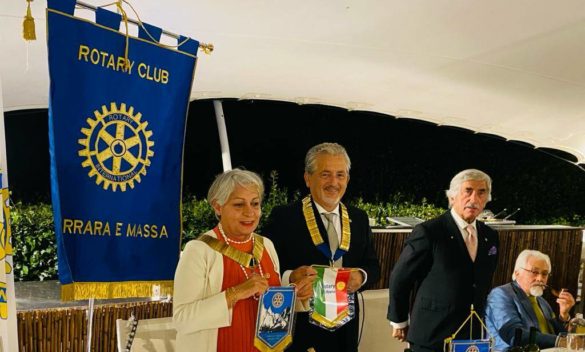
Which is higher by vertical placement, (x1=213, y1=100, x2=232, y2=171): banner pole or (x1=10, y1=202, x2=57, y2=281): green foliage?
(x1=213, y1=100, x2=232, y2=171): banner pole

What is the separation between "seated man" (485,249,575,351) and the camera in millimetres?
3230

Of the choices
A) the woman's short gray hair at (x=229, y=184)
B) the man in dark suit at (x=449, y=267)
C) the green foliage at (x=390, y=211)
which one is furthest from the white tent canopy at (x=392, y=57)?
the woman's short gray hair at (x=229, y=184)

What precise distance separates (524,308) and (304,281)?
176 cm

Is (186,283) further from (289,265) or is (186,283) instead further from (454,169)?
(454,169)

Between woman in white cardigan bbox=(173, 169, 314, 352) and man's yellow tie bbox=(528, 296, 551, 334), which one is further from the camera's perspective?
man's yellow tie bbox=(528, 296, 551, 334)

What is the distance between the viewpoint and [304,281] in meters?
2.12

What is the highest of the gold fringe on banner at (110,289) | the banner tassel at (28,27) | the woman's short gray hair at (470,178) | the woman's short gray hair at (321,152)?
the banner tassel at (28,27)

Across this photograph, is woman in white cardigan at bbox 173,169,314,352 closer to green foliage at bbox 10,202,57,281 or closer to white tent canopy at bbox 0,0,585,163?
white tent canopy at bbox 0,0,585,163

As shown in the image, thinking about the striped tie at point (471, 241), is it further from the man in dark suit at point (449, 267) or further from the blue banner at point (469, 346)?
the blue banner at point (469, 346)

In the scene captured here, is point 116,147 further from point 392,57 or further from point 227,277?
point 392,57

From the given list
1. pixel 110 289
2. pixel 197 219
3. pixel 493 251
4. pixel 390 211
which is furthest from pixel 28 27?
pixel 390 211

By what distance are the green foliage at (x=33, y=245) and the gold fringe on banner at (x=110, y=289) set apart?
87.3 inches

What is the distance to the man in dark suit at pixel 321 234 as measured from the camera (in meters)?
2.33

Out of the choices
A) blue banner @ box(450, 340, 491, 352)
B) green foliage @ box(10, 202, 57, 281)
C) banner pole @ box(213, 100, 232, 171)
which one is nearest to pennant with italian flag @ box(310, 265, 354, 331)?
blue banner @ box(450, 340, 491, 352)
